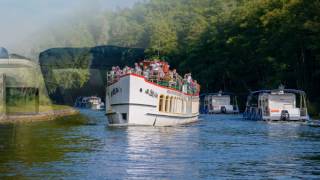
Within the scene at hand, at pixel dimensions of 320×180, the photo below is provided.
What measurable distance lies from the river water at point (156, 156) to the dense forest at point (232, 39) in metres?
50.6

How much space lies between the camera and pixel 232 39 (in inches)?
5044

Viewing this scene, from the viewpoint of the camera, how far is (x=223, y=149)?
3994 cm

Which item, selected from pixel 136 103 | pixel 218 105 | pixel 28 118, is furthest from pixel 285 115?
pixel 218 105

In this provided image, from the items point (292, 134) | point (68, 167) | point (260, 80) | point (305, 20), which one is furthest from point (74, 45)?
point (68, 167)

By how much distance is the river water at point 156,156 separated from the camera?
29.0 m

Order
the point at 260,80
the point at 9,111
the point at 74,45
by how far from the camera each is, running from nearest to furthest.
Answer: the point at 9,111 < the point at 260,80 < the point at 74,45

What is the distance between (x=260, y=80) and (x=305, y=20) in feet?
98.7

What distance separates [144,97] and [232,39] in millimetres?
69371

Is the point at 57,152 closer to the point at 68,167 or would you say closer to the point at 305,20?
the point at 68,167

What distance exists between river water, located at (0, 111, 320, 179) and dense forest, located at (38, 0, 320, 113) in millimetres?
50557

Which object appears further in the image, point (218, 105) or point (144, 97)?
point (218, 105)

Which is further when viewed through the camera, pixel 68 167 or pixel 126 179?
pixel 68 167

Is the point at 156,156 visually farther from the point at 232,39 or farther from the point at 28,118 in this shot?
the point at 232,39

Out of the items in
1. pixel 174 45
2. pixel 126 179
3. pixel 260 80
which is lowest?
pixel 126 179
